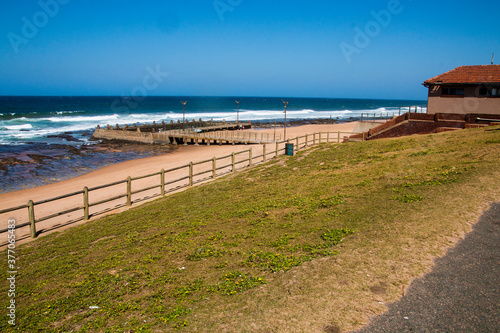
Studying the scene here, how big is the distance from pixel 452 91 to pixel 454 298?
2952cm

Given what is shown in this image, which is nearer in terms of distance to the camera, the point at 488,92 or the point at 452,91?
the point at 488,92

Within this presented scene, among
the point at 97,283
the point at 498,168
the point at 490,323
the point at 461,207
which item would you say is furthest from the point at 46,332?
the point at 498,168

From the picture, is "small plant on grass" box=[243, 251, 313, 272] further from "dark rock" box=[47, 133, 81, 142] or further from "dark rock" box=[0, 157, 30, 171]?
"dark rock" box=[47, 133, 81, 142]

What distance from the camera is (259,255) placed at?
286 inches

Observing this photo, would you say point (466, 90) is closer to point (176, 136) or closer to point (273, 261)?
point (273, 261)

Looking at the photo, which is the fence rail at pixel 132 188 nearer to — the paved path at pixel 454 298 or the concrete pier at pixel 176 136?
the paved path at pixel 454 298

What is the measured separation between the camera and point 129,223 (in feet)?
36.7

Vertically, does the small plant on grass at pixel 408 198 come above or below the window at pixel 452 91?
below

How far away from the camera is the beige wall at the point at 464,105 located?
27.9 metres

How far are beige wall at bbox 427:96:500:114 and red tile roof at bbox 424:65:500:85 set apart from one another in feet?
4.56

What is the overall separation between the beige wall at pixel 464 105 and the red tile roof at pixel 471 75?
4.56 feet

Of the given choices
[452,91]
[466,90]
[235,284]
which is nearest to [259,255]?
[235,284]

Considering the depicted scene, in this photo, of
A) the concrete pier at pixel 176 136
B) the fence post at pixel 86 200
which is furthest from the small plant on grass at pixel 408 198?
the concrete pier at pixel 176 136

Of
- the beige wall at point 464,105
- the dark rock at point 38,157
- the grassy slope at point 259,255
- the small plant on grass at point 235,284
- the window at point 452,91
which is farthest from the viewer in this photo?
the dark rock at point 38,157
